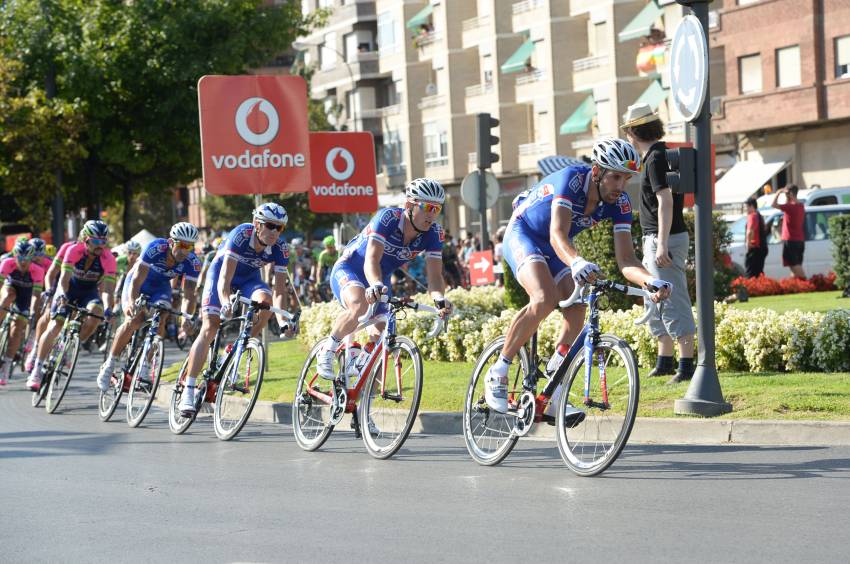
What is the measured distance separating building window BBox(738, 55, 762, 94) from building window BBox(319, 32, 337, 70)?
34.6 meters

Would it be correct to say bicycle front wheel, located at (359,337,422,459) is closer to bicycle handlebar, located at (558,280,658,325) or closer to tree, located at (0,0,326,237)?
bicycle handlebar, located at (558,280,658,325)

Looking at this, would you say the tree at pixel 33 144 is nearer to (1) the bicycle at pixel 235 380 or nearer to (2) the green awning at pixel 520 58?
(2) the green awning at pixel 520 58

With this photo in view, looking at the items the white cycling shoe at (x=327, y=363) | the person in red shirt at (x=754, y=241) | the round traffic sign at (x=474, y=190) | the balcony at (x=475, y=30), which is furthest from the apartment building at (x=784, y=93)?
the white cycling shoe at (x=327, y=363)

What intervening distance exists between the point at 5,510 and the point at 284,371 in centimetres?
862

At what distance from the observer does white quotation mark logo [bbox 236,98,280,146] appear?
16.3 meters

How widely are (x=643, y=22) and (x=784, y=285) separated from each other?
28575 mm

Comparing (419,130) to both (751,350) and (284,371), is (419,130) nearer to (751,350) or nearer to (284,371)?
(284,371)

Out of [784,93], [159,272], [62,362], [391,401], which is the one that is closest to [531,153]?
[784,93]

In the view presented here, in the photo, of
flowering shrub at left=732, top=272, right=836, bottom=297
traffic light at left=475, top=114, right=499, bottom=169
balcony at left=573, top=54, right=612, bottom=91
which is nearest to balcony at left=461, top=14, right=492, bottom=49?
balcony at left=573, top=54, right=612, bottom=91

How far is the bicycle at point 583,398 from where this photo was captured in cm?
805

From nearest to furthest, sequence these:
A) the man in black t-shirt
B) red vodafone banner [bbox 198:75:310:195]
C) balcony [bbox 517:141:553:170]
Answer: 1. the man in black t-shirt
2. red vodafone banner [bbox 198:75:310:195]
3. balcony [bbox 517:141:553:170]

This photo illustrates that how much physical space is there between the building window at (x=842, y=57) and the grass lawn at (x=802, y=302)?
822 inches

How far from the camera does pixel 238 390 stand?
11.6m

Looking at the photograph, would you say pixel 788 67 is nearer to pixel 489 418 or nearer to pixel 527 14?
pixel 527 14
